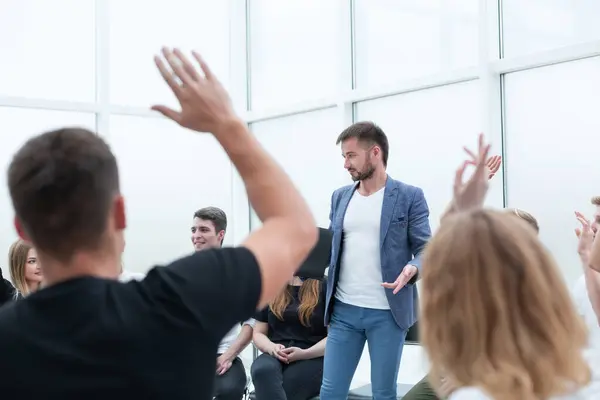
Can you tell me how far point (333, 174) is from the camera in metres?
5.75

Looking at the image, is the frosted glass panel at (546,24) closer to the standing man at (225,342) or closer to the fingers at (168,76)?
the standing man at (225,342)

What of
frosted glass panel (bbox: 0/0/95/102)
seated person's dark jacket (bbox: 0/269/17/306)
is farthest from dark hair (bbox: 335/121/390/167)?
frosted glass panel (bbox: 0/0/95/102)

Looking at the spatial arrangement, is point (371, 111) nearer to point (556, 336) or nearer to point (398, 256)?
point (398, 256)

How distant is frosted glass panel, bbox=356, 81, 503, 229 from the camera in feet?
15.3

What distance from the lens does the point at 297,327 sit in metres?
3.60

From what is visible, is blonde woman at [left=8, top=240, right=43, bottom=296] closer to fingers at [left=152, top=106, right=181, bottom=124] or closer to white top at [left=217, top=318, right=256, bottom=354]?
white top at [left=217, top=318, right=256, bottom=354]

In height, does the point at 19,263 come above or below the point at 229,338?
above

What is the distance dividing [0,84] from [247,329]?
3.22 metres

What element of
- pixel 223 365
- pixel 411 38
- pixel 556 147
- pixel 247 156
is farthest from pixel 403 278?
pixel 411 38

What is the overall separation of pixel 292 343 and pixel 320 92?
2.84 metres

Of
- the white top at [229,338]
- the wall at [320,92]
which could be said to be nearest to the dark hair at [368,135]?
the white top at [229,338]

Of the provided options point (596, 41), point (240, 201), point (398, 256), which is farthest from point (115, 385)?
point (240, 201)

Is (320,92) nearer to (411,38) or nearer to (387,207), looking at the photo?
(411,38)

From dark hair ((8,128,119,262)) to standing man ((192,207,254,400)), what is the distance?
8.88 ft
